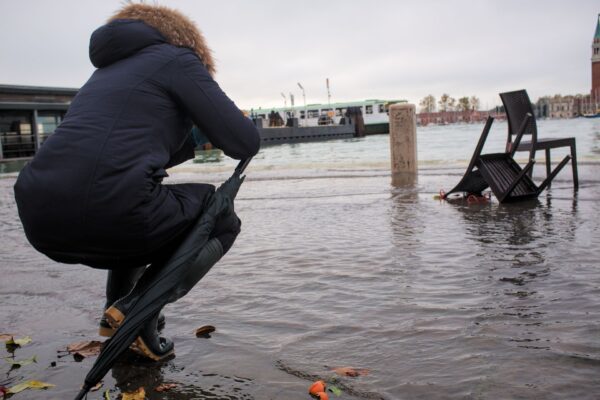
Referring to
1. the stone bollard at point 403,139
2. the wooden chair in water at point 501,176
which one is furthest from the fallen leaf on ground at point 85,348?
the stone bollard at point 403,139

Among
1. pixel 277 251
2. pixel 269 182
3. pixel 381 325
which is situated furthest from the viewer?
pixel 269 182

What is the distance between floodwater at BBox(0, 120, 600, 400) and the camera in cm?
224

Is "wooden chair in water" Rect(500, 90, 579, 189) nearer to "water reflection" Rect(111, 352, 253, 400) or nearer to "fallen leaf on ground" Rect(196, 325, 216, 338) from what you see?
"fallen leaf on ground" Rect(196, 325, 216, 338)

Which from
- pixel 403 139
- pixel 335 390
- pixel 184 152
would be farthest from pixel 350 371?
pixel 403 139

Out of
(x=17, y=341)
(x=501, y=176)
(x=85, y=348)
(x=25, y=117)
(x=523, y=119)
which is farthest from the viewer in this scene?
(x=25, y=117)

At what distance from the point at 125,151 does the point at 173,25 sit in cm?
63

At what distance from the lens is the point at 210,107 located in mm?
2227

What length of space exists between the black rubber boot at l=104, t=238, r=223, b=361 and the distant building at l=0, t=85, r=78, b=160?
32853 millimetres

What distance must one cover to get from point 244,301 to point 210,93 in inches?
60.9

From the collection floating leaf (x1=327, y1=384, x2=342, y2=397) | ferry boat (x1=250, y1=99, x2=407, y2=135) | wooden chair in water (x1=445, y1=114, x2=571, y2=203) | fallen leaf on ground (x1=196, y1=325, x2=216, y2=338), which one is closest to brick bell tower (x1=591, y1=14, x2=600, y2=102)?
ferry boat (x1=250, y1=99, x2=407, y2=135)

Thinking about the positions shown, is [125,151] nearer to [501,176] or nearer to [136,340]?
[136,340]

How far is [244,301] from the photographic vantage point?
340 cm

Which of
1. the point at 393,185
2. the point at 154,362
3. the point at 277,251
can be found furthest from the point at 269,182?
the point at 154,362

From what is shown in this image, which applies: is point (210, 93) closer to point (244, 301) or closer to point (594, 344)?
point (244, 301)
